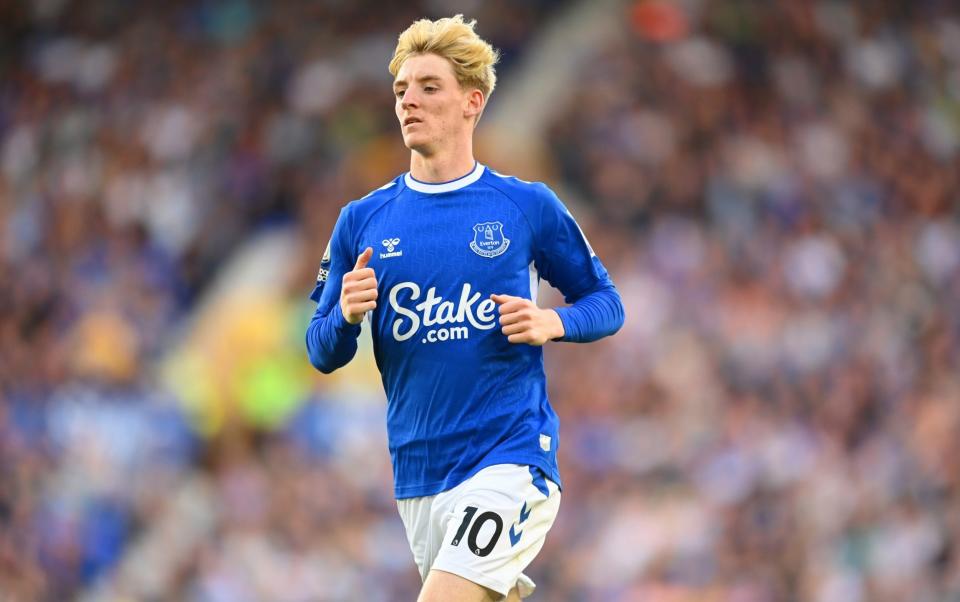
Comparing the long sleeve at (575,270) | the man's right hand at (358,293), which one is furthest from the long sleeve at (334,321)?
the long sleeve at (575,270)

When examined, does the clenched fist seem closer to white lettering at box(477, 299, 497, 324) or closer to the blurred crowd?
white lettering at box(477, 299, 497, 324)

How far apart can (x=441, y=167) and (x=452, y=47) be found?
421 mm

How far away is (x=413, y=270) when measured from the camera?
5.00 m

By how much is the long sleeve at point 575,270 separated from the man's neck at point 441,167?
0.30 metres

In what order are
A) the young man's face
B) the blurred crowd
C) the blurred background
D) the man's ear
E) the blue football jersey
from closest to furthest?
the blue football jersey, the young man's face, the man's ear, the blurred crowd, the blurred background

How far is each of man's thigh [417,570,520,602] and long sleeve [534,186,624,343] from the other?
91cm

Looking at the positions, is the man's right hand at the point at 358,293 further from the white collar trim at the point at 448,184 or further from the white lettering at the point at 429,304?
the white collar trim at the point at 448,184

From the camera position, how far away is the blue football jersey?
4.96 meters

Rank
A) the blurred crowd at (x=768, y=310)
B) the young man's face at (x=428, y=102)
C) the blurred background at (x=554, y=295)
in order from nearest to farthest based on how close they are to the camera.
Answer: the young man's face at (x=428, y=102)
the blurred crowd at (x=768, y=310)
the blurred background at (x=554, y=295)

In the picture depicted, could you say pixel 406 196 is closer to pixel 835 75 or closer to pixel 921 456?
A: pixel 921 456

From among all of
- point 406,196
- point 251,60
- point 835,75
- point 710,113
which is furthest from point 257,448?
point 406,196

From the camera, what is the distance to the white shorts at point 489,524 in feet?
15.7

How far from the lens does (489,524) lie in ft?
15.8

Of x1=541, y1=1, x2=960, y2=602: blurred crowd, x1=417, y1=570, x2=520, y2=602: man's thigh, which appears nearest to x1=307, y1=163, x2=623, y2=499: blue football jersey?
x1=417, y1=570, x2=520, y2=602: man's thigh
